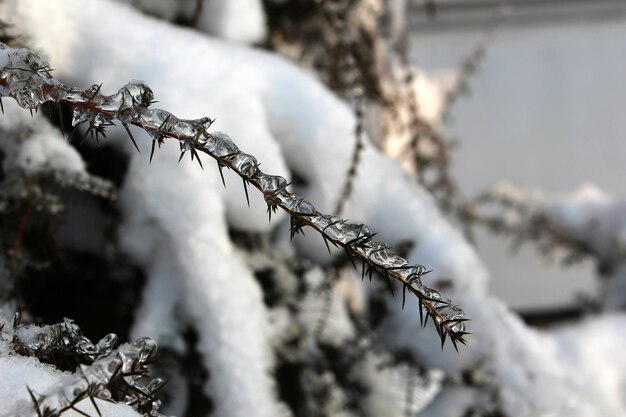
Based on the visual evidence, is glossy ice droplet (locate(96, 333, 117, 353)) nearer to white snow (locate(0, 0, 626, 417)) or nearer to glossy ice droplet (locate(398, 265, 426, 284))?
glossy ice droplet (locate(398, 265, 426, 284))

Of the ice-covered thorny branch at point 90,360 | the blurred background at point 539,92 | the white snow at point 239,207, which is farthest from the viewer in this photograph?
the blurred background at point 539,92

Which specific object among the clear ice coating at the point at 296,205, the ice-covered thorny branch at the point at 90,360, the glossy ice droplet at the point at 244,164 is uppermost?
the glossy ice droplet at the point at 244,164

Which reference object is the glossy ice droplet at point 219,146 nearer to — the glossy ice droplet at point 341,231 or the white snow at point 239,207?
the glossy ice droplet at point 341,231

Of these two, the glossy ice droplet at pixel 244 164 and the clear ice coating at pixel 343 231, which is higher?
the glossy ice droplet at pixel 244 164

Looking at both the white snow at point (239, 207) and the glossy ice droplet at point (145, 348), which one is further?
the white snow at point (239, 207)

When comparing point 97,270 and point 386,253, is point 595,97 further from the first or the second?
point 386,253

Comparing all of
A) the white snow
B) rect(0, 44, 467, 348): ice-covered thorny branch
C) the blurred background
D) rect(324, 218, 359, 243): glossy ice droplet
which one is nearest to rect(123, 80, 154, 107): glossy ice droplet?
rect(0, 44, 467, 348): ice-covered thorny branch

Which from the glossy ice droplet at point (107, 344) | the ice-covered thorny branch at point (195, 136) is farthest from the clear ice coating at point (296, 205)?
the glossy ice droplet at point (107, 344)
